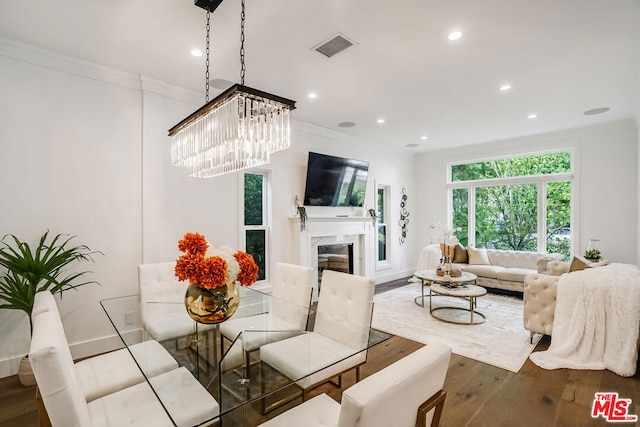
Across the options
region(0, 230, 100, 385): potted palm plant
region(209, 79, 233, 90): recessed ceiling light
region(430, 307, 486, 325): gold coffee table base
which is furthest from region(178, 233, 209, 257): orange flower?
region(430, 307, 486, 325): gold coffee table base

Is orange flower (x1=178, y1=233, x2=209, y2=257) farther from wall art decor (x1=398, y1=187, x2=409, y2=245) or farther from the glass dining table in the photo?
wall art decor (x1=398, y1=187, x2=409, y2=245)

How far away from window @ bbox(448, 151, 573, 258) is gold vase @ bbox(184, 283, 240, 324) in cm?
607

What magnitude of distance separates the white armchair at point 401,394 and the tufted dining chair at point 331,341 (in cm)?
75

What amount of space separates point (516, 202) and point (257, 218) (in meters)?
5.04

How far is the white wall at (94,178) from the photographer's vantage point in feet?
8.91

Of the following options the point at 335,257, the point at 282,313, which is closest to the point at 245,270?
the point at 282,313

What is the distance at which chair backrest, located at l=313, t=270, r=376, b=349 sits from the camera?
2.11 metres

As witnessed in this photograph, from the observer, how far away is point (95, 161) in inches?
121

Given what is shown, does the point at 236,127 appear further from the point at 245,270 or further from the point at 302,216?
the point at 302,216

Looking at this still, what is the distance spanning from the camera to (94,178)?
3078 mm

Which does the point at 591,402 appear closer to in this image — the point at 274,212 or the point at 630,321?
the point at 630,321

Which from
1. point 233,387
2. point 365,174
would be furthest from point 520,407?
point 365,174

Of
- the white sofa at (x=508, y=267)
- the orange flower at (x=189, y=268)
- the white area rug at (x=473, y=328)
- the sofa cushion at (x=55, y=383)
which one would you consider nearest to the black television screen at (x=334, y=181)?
the white area rug at (x=473, y=328)

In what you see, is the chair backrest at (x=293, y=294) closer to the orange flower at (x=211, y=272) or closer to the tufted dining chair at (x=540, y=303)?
the orange flower at (x=211, y=272)
